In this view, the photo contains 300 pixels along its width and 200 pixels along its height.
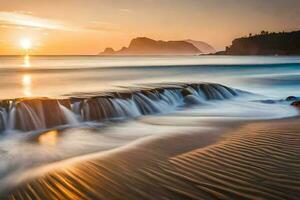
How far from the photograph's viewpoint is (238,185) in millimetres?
5234

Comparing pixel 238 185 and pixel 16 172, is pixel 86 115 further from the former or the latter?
pixel 238 185

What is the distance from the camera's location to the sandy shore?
5094mm

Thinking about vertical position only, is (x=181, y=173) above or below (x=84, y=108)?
below

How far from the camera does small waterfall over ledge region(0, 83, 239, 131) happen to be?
11.6 metres

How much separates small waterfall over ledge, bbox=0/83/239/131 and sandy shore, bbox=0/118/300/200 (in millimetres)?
4859

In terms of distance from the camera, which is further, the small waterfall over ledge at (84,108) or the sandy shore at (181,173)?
the small waterfall over ledge at (84,108)

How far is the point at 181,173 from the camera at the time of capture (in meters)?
5.89

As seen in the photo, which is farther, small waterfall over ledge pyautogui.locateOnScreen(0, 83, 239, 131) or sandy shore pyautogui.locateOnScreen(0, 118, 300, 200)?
small waterfall over ledge pyautogui.locateOnScreen(0, 83, 239, 131)

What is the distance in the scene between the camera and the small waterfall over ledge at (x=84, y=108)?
11.6 m

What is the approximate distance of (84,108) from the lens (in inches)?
527

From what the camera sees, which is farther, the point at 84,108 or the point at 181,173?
the point at 84,108

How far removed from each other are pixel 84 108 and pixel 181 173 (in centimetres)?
815

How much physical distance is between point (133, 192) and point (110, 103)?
9099 mm

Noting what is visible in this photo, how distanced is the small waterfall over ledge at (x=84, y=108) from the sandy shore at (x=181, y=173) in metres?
4.86
